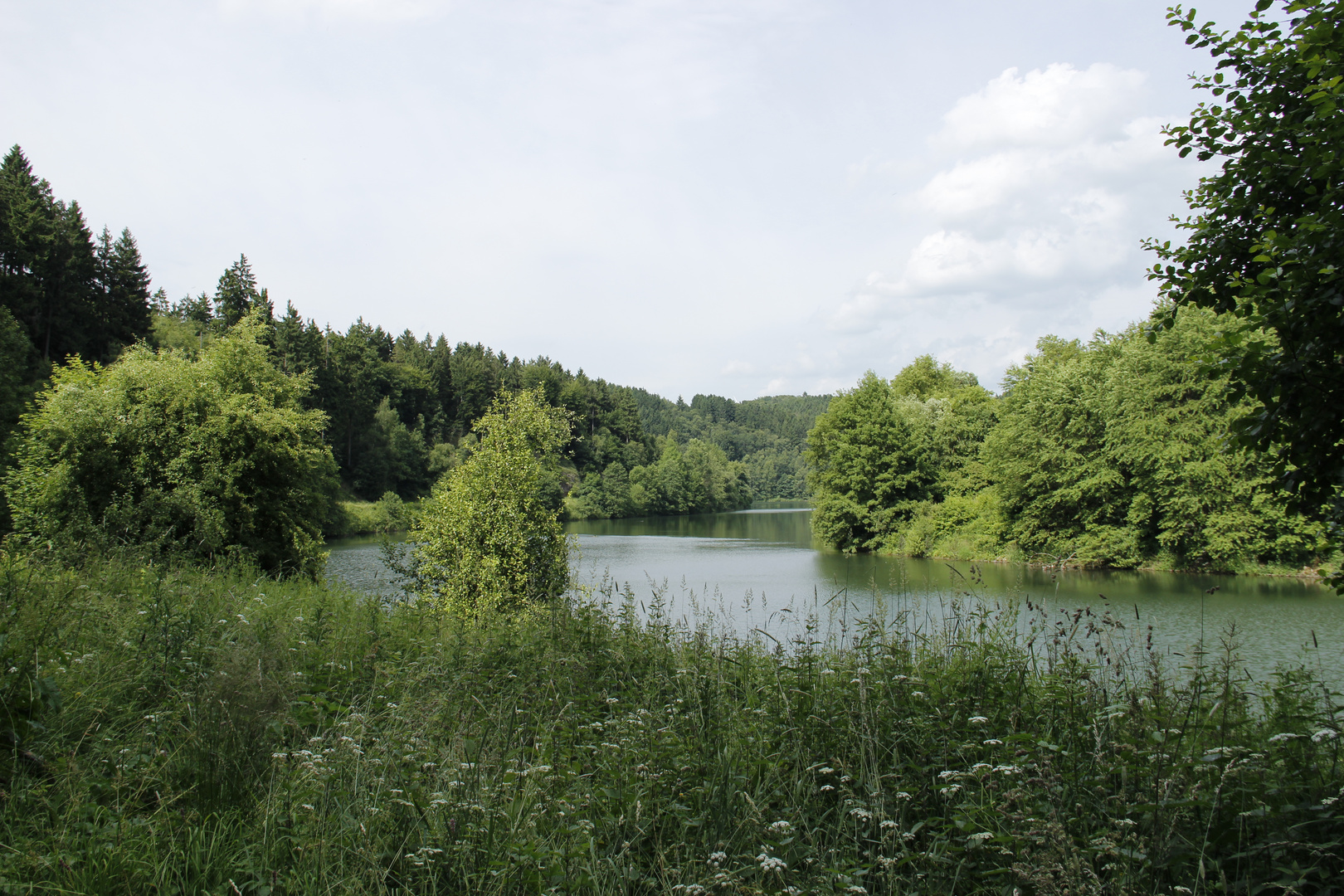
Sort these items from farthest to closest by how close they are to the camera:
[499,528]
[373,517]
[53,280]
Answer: [373,517]
[53,280]
[499,528]

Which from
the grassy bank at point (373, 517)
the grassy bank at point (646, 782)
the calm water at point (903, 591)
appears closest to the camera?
the grassy bank at point (646, 782)

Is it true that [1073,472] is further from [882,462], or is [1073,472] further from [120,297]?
[120,297]

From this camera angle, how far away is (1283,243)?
324cm

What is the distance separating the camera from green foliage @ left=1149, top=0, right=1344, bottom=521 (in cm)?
309

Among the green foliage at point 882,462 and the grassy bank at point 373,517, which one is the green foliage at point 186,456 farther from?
the grassy bank at point 373,517

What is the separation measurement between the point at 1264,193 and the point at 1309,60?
801 mm

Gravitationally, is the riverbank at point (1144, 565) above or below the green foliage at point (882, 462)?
below

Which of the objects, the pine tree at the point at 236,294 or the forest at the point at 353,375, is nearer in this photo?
the forest at the point at 353,375

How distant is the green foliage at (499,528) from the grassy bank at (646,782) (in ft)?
30.2

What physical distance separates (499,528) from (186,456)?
760 centimetres

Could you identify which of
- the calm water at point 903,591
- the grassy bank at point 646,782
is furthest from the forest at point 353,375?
the grassy bank at point 646,782

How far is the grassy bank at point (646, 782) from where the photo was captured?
229 centimetres

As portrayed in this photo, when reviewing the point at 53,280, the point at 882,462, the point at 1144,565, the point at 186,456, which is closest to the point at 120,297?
the point at 53,280

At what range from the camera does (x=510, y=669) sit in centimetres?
511
